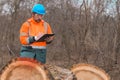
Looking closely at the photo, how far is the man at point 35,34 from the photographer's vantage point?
22.7 ft

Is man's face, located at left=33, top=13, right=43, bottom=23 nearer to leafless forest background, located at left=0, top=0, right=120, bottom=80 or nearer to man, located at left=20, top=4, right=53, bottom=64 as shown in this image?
man, located at left=20, top=4, right=53, bottom=64

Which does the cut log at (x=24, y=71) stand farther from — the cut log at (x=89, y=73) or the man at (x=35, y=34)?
the cut log at (x=89, y=73)

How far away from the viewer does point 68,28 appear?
A: 16.6 metres

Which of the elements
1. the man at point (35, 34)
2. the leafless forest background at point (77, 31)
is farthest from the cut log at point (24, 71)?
the leafless forest background at point (77, 31)

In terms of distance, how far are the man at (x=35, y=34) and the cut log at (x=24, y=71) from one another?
548 mm

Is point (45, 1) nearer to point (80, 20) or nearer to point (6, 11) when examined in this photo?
point (6, 11)

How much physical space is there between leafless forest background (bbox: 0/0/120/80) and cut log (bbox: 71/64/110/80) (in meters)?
4.20

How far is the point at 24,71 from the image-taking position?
6.52 meters

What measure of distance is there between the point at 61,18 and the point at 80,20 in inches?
99.2

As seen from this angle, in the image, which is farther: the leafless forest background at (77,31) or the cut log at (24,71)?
the leafless forest background at (77,31)

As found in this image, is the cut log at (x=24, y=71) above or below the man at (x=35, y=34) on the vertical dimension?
below

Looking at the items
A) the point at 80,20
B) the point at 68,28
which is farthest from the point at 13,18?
the point at 80,20

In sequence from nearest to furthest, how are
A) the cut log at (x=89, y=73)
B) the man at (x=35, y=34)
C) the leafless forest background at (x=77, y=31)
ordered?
the man at (x=35, y=34) → the cut log at (x=89, y=73) → the leafless forest background at (x=77, y=31)

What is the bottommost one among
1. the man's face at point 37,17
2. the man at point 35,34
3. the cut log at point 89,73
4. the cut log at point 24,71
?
the cut log at point 89,73
